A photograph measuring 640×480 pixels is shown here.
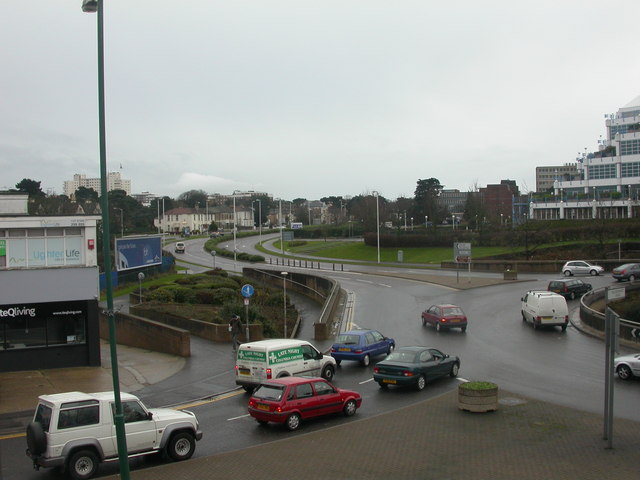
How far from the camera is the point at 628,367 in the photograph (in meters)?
21.0

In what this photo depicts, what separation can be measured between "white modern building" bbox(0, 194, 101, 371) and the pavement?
208 inches

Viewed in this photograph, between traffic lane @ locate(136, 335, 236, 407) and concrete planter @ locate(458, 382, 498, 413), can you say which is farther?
traffic lane @ locate(136, 335, 236, 407)

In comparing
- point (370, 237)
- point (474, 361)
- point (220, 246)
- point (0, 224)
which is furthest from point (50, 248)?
point (220, 246)

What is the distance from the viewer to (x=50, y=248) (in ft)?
82.7

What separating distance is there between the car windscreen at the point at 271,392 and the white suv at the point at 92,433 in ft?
8.34

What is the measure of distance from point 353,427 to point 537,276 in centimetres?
4240

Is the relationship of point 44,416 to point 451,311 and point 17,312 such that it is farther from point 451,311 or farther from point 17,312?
point 451,311

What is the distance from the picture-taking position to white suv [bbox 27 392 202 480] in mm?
12406

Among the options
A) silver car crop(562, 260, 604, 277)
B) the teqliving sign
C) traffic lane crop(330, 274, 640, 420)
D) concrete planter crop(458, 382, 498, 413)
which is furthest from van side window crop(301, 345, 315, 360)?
silver car crop(562, 260, 604, 277)

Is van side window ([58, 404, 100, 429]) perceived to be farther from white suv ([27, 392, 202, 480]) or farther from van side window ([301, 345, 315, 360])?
van side window ([301, 345, 315, 360])

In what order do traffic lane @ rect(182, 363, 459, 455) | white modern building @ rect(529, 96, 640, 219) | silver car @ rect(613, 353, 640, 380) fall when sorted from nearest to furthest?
traffic lane @ rect(182, 363, 459, 455) < silver car @ rect(613, 353, 640, 380) < white modern building @ rect(529, 96, 640, 219)

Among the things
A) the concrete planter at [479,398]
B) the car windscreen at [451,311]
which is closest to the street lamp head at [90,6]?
the concrete planter at [479,398]

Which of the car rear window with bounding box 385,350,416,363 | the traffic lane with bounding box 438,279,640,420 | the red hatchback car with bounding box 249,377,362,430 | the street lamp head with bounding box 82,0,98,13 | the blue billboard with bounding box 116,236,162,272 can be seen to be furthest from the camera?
the blue billboard with bounding box 116,236,162,272

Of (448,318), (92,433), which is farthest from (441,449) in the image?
(448,318)
